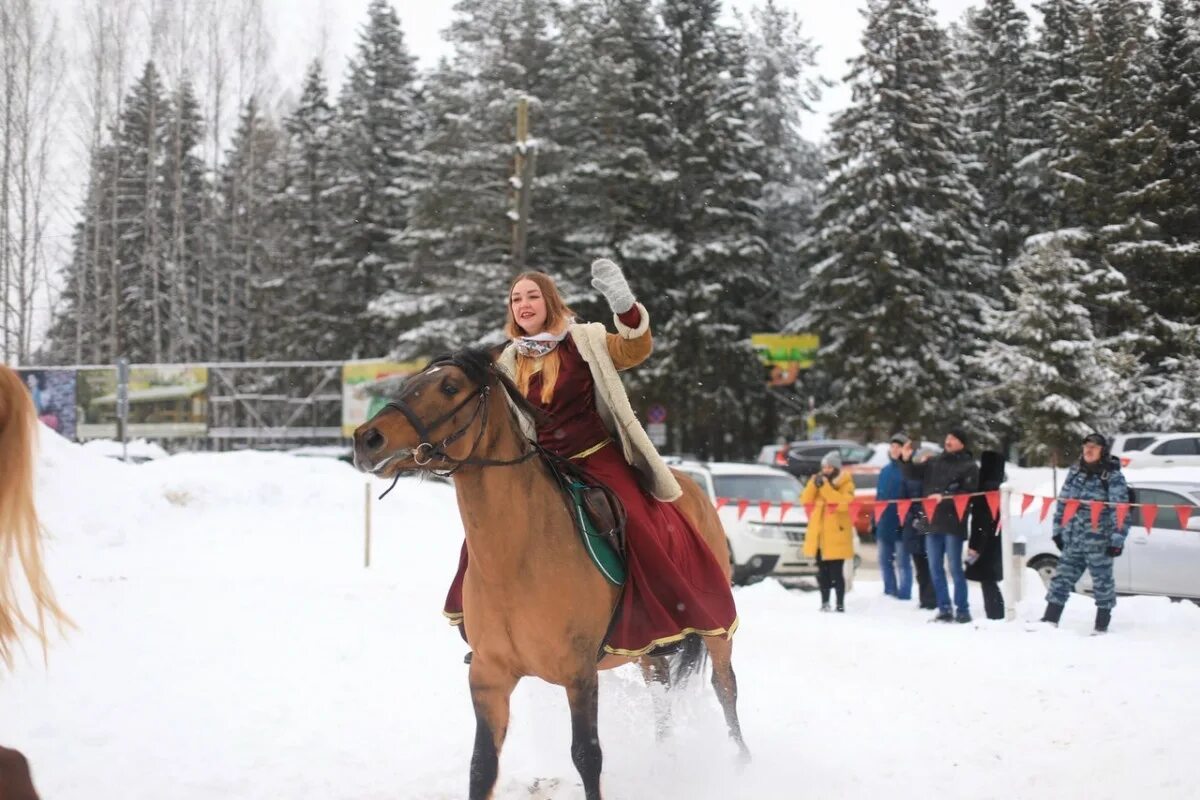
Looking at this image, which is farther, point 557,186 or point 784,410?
point 784,410

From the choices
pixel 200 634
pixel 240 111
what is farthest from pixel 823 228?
pixel 200 634

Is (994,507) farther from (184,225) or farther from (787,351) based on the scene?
(184,225)

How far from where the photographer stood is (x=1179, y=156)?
1211 inches

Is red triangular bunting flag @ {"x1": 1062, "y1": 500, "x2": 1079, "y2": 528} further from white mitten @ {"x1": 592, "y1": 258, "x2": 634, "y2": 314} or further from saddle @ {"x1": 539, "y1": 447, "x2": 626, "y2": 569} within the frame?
white mitten @ {"x1": 592, "y1": 258, "x2": 634, "y2": 314}

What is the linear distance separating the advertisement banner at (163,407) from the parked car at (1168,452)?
27239 mm

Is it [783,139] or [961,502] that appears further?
[783,139]

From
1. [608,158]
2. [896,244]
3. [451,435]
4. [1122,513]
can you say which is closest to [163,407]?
[608,158]

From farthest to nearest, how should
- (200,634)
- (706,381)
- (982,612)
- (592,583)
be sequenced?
(706,381), (982,612), (200,634), (592,583)

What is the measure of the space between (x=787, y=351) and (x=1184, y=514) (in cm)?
2582

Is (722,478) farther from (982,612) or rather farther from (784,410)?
(784,410)

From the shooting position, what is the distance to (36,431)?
319 centimetres

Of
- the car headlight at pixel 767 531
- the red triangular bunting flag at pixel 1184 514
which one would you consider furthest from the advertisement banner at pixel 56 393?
the red triangular bunting flag at pixel 1184 514

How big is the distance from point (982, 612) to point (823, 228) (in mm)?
27219

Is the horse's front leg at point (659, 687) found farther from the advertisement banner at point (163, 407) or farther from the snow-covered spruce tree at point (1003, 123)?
the snow-covered spruce tree at point (1003, 123)
